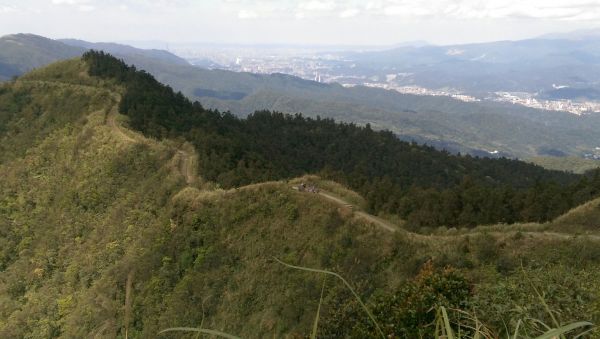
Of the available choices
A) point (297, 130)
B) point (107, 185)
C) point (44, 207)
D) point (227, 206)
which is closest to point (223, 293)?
point (227, 206)

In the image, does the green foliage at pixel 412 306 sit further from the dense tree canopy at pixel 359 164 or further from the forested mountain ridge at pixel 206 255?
the dense tree canopy at pixel 359 164

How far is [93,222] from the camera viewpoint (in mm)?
39156

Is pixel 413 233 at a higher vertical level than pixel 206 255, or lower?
higher

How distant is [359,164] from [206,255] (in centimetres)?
5436

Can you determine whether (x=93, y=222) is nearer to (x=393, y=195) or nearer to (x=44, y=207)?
(x=44, y=207)

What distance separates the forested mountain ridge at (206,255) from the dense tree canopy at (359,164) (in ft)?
7.97

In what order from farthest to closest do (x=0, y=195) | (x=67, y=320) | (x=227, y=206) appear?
(x=0, y=195), (x=227, y=206), (x=67, y=320)

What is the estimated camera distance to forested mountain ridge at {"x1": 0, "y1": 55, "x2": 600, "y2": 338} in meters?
17.5

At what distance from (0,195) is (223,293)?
35.3 m

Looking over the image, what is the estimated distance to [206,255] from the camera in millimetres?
30781

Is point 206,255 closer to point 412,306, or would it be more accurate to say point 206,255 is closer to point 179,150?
point 412,306

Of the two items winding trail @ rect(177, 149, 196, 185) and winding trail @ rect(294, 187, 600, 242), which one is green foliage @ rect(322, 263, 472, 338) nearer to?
winding trail @ rect(294, 187, 600, 242)

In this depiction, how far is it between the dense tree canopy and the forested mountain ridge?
7.97 feet

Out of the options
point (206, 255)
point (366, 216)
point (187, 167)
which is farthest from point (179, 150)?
point (366, 216)
